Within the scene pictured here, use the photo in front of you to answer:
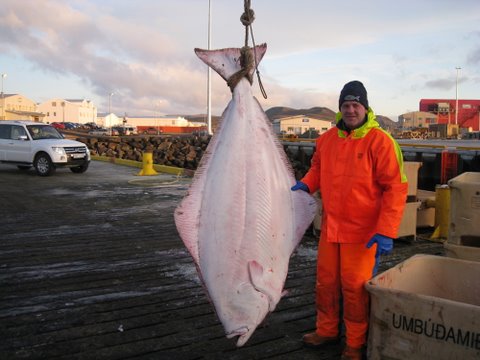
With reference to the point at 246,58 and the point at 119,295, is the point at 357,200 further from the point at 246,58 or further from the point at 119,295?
the point at 119,295

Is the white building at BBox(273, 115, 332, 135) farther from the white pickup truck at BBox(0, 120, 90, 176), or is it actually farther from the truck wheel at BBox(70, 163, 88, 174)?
the white pickup truck at BBox(0, 120, 90, 176)

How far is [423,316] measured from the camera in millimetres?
2623

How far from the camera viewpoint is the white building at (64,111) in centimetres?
10281

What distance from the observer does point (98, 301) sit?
425cm

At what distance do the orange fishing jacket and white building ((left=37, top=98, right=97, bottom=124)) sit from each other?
106332mm

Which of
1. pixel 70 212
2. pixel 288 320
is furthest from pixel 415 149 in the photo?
pixel 288 320

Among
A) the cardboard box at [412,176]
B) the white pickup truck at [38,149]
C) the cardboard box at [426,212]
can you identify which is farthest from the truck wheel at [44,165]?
the cardboard box at [412,176]

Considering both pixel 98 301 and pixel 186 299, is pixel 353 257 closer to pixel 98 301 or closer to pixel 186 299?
pixel 186 299

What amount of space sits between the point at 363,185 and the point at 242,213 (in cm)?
100

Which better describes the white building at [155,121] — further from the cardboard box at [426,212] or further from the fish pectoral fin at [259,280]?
the fish pectoral fin at [259,280]

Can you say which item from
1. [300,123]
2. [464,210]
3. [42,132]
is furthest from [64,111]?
[464,210]

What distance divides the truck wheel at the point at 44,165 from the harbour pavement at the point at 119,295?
648 cm

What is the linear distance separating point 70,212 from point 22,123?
8140 millimetres

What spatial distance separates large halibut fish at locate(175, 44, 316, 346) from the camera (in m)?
2.43
